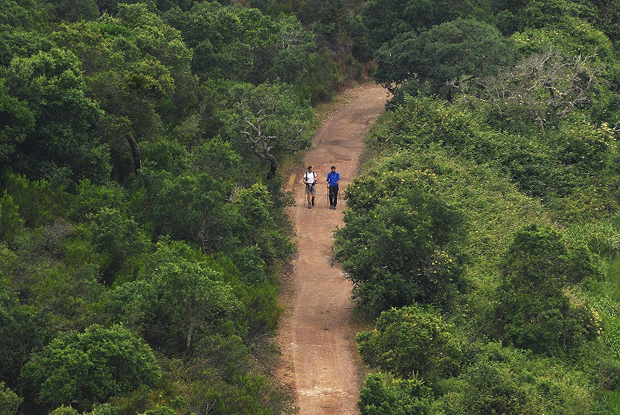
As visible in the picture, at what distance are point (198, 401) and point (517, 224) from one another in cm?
1535

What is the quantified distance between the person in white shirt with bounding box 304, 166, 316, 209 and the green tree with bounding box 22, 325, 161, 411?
1518cm

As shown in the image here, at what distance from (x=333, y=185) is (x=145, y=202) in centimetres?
711

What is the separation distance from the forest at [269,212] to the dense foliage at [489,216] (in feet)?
0.27

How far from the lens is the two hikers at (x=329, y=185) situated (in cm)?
3450

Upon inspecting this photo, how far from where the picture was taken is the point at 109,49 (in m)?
33.8

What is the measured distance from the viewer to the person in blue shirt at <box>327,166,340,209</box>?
3447 cm

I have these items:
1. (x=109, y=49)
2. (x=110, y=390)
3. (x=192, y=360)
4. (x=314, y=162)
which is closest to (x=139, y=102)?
(x=109, y=49)

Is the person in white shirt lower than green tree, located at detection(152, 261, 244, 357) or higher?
higher

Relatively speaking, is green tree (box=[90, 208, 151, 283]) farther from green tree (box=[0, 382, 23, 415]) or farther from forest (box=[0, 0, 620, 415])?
green tree (box=[0, 382, 23, 415])

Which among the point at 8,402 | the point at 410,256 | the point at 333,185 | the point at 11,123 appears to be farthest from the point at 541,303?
the point at 11,123

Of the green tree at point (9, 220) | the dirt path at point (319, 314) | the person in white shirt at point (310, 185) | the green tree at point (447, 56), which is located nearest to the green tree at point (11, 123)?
the green tree at point (9, 220)

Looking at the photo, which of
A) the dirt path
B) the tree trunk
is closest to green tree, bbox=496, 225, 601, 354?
the dirt path

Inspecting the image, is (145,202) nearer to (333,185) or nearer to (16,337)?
(333,185)

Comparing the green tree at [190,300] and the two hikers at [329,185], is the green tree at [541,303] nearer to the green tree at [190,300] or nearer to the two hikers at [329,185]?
the green tree at [190,300]
